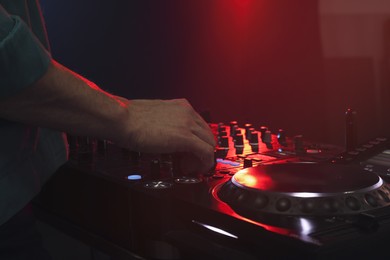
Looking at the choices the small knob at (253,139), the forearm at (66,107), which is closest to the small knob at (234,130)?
the small knob at (253,139)

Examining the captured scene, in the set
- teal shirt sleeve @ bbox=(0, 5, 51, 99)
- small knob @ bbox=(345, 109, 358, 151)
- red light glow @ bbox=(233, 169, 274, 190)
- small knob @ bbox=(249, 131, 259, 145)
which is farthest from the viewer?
small knob @ bbox=(249, 131, 259, 145)

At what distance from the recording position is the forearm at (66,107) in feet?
1.97

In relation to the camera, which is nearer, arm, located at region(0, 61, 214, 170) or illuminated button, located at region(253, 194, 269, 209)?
arm, located at region(0, 61, 214, 170)

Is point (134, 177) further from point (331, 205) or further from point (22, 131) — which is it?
point (331, 205)

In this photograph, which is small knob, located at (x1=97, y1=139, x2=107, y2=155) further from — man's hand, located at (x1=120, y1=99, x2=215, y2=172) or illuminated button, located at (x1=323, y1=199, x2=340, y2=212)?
illuminated button, located at (x1=323, y1=199, x2=340, y2=212)

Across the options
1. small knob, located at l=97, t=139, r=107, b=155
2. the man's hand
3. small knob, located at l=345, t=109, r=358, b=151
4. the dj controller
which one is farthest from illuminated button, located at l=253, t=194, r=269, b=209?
small knob, located at l=97, t=139, r=107, b=155

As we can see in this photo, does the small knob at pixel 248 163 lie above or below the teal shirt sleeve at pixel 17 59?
below

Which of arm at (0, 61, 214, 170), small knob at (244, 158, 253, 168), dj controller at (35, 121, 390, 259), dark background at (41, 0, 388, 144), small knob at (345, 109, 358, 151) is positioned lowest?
dj controller at (35, 121, 390, 259)

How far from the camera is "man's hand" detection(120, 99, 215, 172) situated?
2.31 feet

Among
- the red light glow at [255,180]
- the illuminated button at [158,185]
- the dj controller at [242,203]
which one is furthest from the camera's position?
the illuminated button at [158,185]

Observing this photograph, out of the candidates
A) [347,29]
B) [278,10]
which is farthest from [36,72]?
[278,10]

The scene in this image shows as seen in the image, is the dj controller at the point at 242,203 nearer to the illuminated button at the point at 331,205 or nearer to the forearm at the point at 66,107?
the illuminated button at the point at 331,205

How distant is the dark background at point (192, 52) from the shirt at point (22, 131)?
4.96 ft

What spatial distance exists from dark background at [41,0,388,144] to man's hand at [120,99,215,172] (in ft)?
4.80
